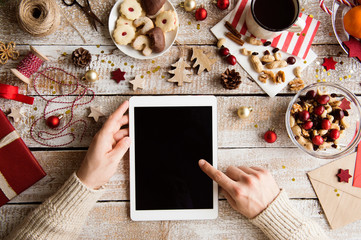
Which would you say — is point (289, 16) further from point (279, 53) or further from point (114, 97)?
point (114, 97)

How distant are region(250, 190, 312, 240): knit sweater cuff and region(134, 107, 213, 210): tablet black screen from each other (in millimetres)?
173

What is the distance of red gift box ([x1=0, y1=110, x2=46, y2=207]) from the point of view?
88cm

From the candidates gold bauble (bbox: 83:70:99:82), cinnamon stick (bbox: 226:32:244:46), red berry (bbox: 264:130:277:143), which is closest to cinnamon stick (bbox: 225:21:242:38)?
cinnamon stick (bbox: 226:32:244:46)

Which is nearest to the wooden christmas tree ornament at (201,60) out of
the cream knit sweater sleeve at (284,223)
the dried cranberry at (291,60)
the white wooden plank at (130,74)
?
the white wooden plank at (130,74)

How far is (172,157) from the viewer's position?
933 millimetres

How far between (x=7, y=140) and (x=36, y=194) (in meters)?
0.19

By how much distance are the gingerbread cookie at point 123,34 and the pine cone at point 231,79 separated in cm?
31

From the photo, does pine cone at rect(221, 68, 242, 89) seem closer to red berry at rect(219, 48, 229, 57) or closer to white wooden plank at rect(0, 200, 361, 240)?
red berry at rect(219, 48, 229, 57)

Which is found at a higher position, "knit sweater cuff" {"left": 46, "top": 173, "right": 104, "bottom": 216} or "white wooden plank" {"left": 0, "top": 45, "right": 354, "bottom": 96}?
"white wooden plank" {"left": 0, "top": 45, "right": 354, "bottom": 96}

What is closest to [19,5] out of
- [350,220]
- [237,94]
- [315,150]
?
[237,94]

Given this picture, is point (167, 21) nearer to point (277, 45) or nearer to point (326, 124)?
point (277, 45)

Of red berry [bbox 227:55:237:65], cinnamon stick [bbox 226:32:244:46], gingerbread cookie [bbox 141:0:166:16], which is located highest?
gingerbread cookie [bbox 141:0:166:16]

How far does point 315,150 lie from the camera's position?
0.92m

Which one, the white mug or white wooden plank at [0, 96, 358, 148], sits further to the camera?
white wooden plank at [0, 96, 358, 148]
